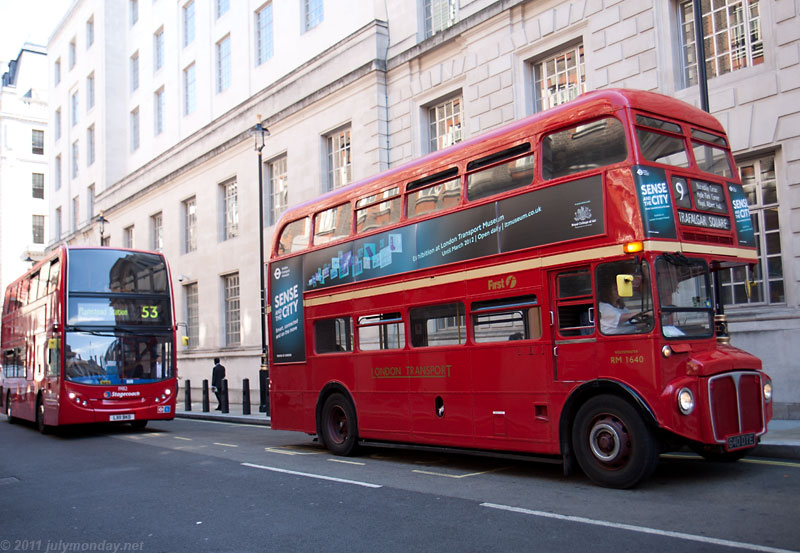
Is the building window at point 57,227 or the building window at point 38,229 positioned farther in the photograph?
the building window at point 38,229

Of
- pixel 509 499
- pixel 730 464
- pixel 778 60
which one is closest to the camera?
pixel 509 499

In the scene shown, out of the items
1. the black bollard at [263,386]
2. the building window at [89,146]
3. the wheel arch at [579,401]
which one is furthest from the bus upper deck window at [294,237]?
the building window at [89,146]

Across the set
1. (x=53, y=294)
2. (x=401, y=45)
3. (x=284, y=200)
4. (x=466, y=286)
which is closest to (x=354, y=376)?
(x=466, y=286)

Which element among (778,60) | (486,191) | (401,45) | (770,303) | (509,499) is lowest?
(509,499)

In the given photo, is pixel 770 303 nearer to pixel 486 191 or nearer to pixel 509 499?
pixel 486 191

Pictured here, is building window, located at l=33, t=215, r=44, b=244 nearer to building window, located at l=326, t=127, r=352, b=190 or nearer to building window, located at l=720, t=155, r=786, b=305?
building window, located at l=326, t=127, r=352, b=190

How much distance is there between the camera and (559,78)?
16.9 m

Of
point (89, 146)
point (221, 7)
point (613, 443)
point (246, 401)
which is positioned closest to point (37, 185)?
point (89, 146)

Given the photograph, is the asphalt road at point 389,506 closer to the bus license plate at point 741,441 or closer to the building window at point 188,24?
the bus license plate at point 741,441

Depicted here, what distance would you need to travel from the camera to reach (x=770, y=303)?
504 inches

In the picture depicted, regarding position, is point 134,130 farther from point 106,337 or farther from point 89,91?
point 106,337

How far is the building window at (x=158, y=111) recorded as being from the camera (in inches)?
1414

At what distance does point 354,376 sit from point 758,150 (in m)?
7.93

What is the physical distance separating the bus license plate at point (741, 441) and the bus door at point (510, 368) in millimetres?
1859
